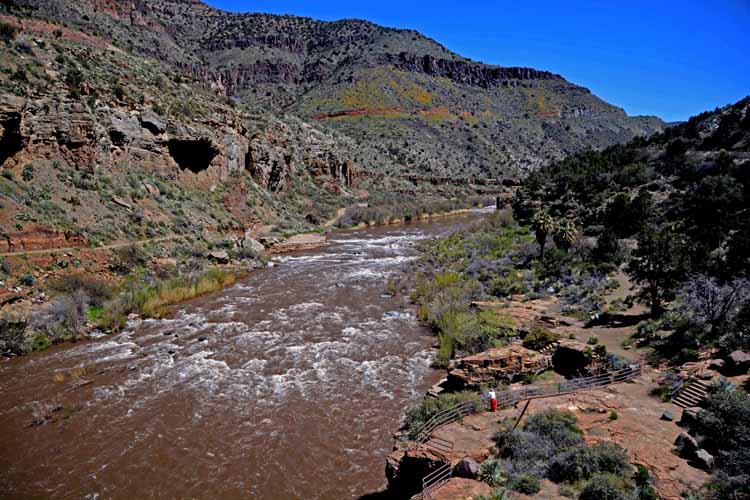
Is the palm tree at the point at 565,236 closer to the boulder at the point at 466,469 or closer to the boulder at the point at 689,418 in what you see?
the boulder at the point at 689,418

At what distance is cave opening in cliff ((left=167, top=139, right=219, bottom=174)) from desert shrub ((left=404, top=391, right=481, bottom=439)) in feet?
113

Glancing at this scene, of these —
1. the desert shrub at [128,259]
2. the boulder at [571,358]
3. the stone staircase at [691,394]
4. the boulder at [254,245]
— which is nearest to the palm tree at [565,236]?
the boulder at [571,358]

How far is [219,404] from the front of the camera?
14336 millimetres

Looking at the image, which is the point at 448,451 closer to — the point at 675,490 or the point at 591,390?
the point at 675,490

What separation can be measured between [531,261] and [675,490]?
26.1 metres

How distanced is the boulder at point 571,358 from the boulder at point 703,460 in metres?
5.87

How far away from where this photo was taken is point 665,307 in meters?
20.6

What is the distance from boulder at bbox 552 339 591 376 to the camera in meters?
15.2

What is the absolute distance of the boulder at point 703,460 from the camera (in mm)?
8914

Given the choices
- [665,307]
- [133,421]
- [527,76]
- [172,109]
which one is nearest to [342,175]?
[172,109]

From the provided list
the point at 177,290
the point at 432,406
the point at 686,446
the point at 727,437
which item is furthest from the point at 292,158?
the point at 727,437

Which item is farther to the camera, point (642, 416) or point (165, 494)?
point (642, 416)

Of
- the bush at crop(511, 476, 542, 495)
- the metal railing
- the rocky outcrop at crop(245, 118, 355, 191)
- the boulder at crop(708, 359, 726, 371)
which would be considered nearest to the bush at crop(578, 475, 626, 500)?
the bush at crop(511, 476, 542, 495)

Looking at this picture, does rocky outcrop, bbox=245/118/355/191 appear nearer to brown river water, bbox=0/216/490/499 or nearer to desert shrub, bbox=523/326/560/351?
brown river water, bbox=0/216/490/499
